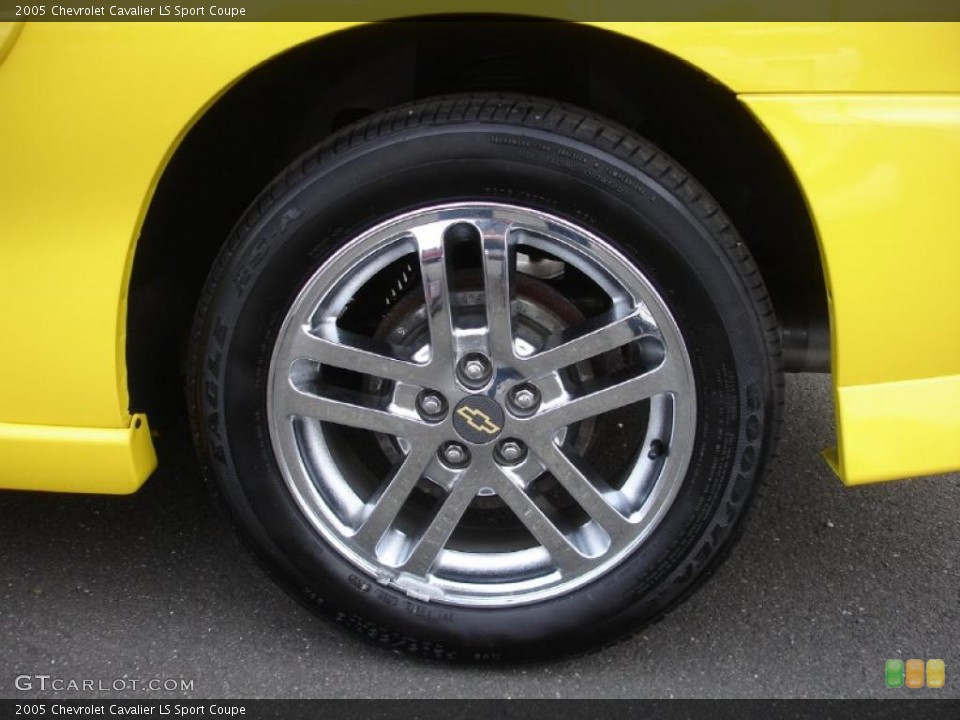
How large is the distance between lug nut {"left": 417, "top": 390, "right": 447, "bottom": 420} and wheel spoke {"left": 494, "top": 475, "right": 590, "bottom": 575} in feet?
0.55

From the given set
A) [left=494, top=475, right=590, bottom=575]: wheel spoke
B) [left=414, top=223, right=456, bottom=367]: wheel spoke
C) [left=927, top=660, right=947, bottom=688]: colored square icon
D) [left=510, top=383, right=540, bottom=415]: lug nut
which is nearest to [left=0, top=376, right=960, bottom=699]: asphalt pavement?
[left=927, top=660, right=947, bottom=688]: colored square icon

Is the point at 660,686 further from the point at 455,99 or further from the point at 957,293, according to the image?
the point at 455,99

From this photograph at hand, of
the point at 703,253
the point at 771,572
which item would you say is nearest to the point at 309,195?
the point at 703,253

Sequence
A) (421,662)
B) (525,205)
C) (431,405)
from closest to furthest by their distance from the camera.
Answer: (525,205)
(431,405)
(421,662)

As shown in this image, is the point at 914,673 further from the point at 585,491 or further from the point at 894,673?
the point at 585,491

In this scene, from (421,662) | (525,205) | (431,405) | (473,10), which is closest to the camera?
(473,10)

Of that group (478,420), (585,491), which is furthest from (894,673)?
(478,420)

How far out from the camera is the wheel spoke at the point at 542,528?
1776 mm

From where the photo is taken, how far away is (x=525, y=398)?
1730 millimetres

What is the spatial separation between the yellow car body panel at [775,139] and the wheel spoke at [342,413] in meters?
0.31

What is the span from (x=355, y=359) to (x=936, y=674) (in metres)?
1.25

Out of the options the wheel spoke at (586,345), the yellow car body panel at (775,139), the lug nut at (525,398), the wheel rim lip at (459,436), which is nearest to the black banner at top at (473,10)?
the yellow car body panel at (775,139)

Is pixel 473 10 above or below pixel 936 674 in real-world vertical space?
above
